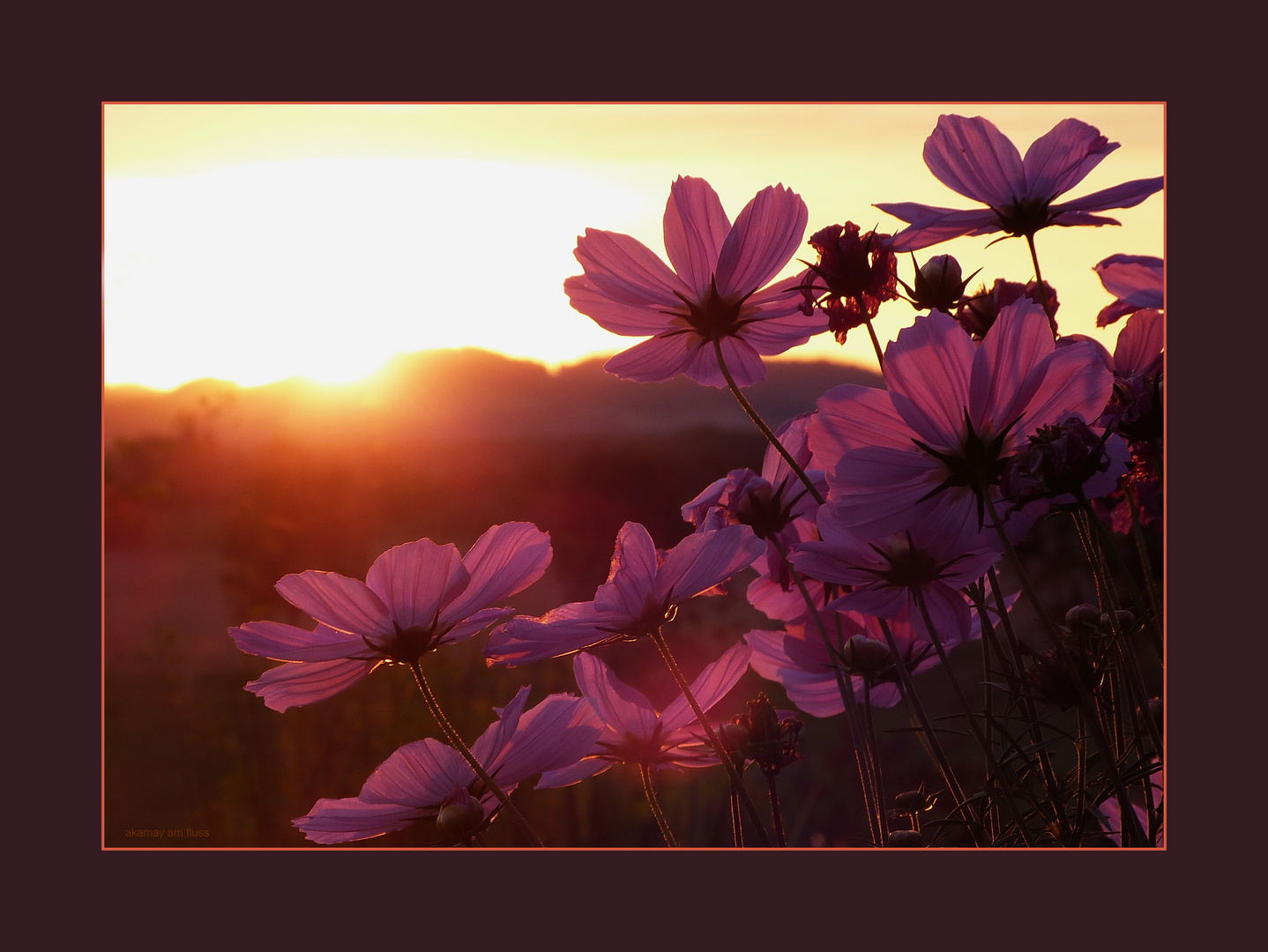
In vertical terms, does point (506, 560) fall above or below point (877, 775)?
above

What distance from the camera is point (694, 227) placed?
0.66 metres

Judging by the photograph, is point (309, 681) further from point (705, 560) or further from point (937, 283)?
point (937, 283)

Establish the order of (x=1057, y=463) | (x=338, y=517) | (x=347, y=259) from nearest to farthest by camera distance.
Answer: (x=1057, y=463) < (x=347, y=259) < (x=338, y=517)

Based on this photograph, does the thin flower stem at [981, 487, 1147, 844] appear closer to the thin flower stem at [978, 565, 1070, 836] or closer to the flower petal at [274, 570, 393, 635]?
the thin flower stem at [978, 565, 1070, 836]

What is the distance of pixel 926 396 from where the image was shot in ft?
1.84

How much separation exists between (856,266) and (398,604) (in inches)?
13.4

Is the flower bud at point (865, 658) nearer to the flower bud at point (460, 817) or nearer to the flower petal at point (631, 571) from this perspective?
the flower petal at point (631, 571)

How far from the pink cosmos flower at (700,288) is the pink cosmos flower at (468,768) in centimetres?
23

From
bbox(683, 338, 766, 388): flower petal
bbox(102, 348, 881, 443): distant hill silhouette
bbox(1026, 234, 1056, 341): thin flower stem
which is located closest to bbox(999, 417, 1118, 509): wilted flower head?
bbox(1026, 234, 1056, 341): thin flower stem

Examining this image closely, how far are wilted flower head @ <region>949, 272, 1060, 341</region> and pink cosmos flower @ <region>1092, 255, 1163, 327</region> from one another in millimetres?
69

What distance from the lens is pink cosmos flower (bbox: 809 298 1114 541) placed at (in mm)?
547

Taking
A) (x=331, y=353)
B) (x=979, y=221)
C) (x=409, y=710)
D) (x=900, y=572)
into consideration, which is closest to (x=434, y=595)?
(x=900, y=572)

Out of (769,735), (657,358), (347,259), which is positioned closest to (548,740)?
(769,735)

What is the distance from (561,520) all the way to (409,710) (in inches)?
17.5
